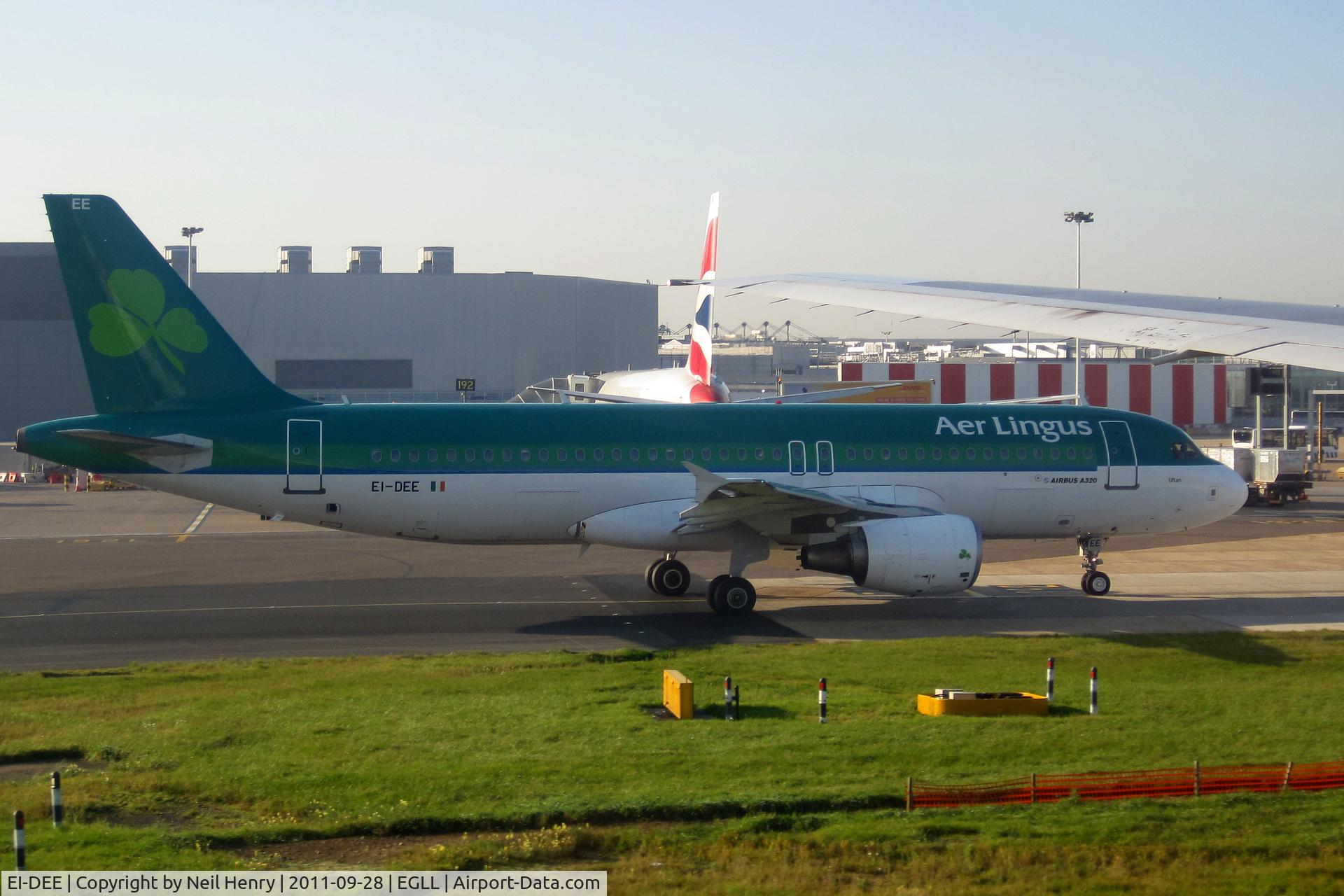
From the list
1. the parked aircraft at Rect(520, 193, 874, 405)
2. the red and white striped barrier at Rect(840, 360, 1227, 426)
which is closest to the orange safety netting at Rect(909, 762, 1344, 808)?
the parked aircraft at Rect(520, 193, 874, 405)

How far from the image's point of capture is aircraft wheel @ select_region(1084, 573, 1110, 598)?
25672 mm

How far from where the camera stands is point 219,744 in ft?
44.5

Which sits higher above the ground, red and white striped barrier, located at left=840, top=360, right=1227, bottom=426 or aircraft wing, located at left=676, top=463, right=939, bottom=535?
red and white striped barrier, located at left=840, top=360, right=1227, bottom=426

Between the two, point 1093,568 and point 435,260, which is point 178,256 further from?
point 1093,568

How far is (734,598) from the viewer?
23.3 m

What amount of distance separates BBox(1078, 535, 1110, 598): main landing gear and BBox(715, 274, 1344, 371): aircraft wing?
9.74 m

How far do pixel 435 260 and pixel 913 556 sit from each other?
79.9 m

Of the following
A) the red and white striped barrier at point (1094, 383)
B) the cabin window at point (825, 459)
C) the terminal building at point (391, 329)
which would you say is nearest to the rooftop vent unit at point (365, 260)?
the terminal building at point (391, 329)

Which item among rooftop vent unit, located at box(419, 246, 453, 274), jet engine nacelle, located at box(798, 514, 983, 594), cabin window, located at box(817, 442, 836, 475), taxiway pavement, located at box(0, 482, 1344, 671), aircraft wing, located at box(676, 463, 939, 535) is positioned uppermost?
rooftop vent unit, located at box(419, 246, 453, 274)

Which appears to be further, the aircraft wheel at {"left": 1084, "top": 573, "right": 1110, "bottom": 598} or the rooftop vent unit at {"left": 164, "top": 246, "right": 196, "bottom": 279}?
the rooftop vent unit at {"left": 164, "top": 246, "right": 196, "bottom": 279}

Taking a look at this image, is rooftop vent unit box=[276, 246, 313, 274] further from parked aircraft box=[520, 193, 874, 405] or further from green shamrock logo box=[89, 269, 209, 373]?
green shamrock logo box=[89, 269, 209, 373]

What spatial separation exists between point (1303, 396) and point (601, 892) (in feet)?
288

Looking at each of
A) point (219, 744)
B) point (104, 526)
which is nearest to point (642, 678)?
point (219, 744)

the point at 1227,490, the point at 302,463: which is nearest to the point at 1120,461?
the point at 1227,490
